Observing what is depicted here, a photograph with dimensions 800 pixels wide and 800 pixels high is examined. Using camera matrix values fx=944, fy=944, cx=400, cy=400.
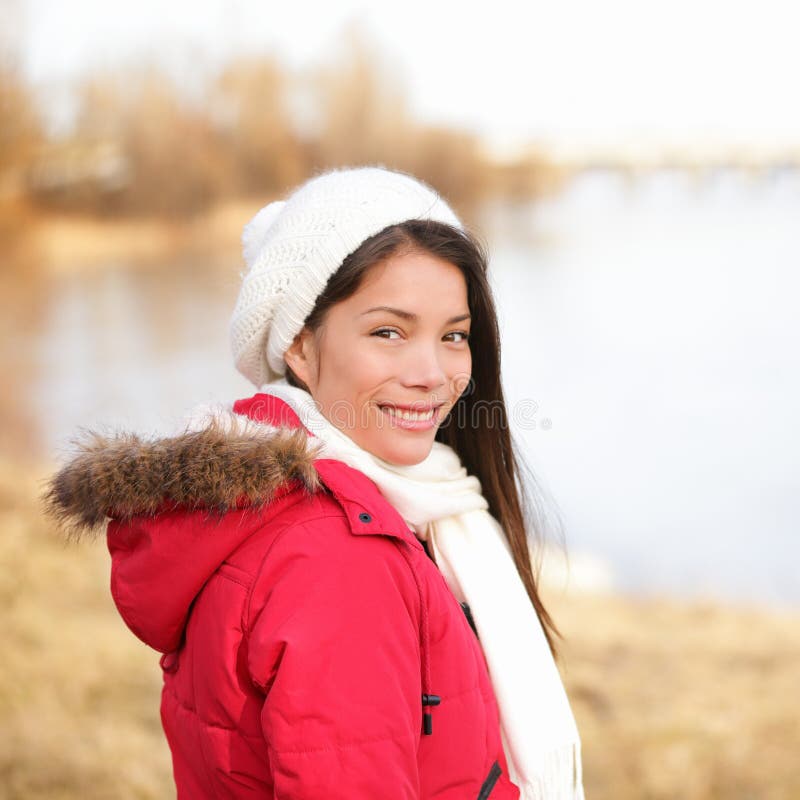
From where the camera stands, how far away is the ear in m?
1.28

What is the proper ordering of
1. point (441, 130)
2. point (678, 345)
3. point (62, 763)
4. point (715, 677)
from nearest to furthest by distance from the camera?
point (62, 763) < point (715, 677) < point (678, 345) < point (441, 130)

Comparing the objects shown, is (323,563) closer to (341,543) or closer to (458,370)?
(341,543)

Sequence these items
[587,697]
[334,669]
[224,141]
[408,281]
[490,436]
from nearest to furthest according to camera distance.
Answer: [334,669], [408,281], [490,436], [587,697], [224,141]

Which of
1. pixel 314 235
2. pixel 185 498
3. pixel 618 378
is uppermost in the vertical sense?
pixel 618 378

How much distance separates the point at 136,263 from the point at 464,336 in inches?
452

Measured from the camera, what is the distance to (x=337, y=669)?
934 mm

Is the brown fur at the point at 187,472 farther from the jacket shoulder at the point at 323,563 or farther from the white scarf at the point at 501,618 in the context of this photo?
the white scarf at the point at 501,618

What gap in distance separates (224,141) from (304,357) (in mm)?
13365

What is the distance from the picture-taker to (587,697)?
2.94 meters

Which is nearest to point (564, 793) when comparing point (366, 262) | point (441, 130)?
point (366, 262)

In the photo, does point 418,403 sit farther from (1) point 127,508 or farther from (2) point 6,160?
(2) point 6,160

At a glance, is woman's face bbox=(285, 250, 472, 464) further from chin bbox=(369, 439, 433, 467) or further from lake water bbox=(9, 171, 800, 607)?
lake water bbox=(9, 171, 800, 607)

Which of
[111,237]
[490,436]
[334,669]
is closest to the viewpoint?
[334,669]

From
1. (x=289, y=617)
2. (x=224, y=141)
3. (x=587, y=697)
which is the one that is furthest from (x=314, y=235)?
(x=224, y=141)
